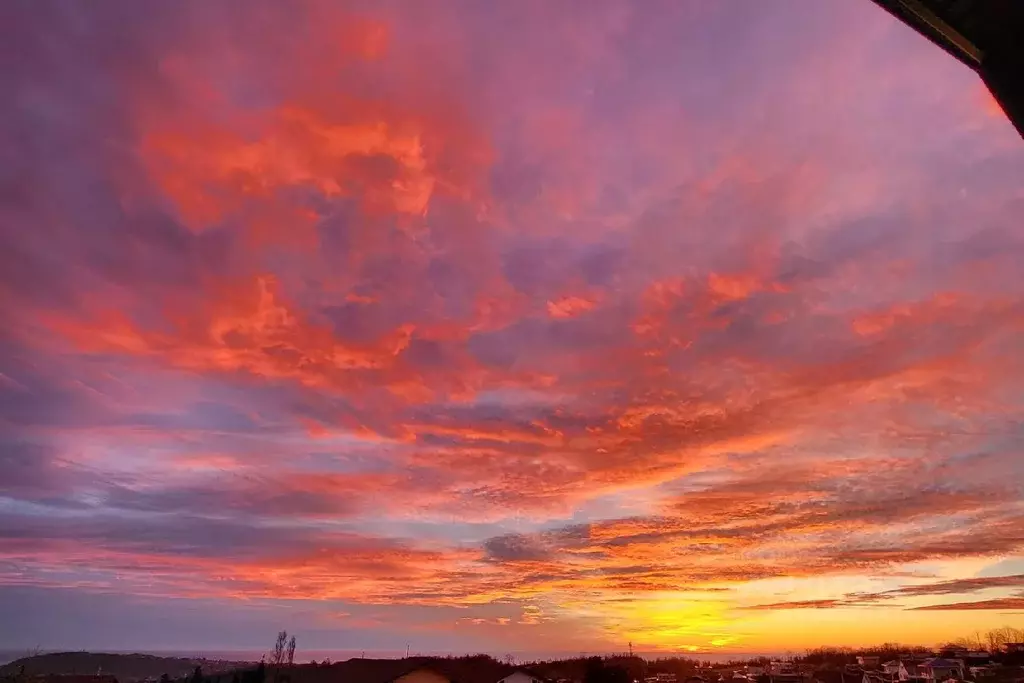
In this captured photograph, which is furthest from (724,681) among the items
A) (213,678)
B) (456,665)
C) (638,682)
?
(213,678)

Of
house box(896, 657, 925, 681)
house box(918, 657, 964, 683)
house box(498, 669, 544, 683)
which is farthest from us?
house box(896, 657, 925, 681)

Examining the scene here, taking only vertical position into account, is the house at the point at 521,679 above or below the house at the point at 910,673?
above

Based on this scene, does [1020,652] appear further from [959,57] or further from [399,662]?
[959,57]

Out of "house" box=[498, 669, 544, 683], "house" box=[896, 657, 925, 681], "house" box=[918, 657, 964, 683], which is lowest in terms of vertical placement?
"house" box=[896, 657, 925, 681]

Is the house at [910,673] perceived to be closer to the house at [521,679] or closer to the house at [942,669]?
the house at [942,669]

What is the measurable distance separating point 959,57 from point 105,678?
110 meters

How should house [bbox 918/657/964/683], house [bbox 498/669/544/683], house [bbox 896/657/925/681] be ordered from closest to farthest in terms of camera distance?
1. house [bbox 498/669/544/683]
2. house [bbox 918/657/964/683]
3. house [bbox 896/657/925/681]

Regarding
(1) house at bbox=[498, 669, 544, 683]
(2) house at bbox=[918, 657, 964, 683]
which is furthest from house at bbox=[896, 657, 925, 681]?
(1) house at bbox=[498, 669, 544, 683]

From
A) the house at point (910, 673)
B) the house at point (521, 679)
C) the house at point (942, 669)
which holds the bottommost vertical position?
the house at point (910, 673)

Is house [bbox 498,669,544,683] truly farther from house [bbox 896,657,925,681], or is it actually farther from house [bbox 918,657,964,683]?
house [bbox 896,657,925,681]

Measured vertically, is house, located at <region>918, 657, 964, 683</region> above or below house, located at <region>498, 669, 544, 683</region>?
below

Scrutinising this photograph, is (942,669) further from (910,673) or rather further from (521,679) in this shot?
(521,679)

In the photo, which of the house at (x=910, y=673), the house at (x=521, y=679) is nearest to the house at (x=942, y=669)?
the house at (x=910, y=673)

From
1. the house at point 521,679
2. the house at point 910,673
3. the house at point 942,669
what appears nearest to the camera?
the house at point 521,679
